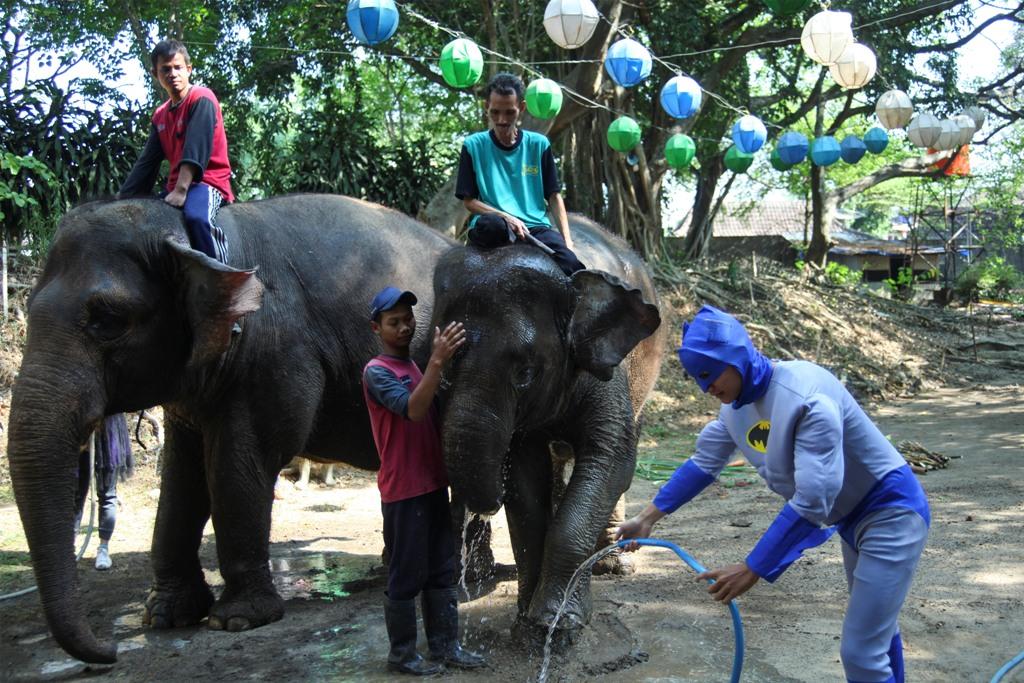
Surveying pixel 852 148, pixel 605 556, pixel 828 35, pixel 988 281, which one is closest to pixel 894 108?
pixel 852 148

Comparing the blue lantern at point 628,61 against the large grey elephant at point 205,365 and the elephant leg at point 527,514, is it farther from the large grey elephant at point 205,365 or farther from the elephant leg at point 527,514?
the elephant leg at point 527,514

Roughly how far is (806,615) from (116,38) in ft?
47.8

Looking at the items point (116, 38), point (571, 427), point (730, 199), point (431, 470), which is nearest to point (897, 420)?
point (571, 427)

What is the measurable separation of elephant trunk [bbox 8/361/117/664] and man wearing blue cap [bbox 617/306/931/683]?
2.65 metres

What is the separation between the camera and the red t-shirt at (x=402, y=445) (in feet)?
14.5

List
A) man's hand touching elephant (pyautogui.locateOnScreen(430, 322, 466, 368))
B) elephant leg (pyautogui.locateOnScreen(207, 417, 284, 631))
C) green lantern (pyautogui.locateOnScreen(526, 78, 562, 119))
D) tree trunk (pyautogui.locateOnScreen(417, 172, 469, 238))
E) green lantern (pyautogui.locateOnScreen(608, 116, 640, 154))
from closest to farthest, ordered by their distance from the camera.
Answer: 1. man's hand touching elephant (pyautogui.locateOnScreen(430, 322, 466, 368))
2. elephant leg (pyautogui.locateOnScreen(207, 417, 284, 631))
3. green lantern (pyautogui.locateOnScreen(526, 78, 562, 119))
4. green lantern (pyautogui.locateOnScreen(608, 116, 640, 154))
5. tree trunk (pyautogui.locateOnScreen(417, 172, 469, 238))

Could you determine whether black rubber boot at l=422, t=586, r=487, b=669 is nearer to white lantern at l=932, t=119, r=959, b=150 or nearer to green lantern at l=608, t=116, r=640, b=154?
green lantern at l=608, t=116, r=640, b=154

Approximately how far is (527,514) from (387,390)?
42.8 inches

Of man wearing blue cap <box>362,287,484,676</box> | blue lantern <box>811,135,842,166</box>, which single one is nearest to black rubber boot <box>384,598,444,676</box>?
man wearing blue cap <box>362,287,484,676</box>

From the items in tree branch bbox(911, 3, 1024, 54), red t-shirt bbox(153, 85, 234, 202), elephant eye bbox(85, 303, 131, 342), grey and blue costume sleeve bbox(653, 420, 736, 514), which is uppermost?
tree branch bbox(911, 3, 1024, 54)

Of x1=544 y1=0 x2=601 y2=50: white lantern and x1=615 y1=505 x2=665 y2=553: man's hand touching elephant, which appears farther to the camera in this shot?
x1=544 y1=0 x2=601 y2=50: white lantern

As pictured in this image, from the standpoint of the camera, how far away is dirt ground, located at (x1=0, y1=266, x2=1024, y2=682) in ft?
15.2

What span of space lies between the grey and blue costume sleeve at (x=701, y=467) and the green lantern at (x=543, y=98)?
682 centimetres

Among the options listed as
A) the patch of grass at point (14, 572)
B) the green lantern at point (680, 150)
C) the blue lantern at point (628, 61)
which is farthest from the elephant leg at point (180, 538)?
the green lantern at point (680, 150)
